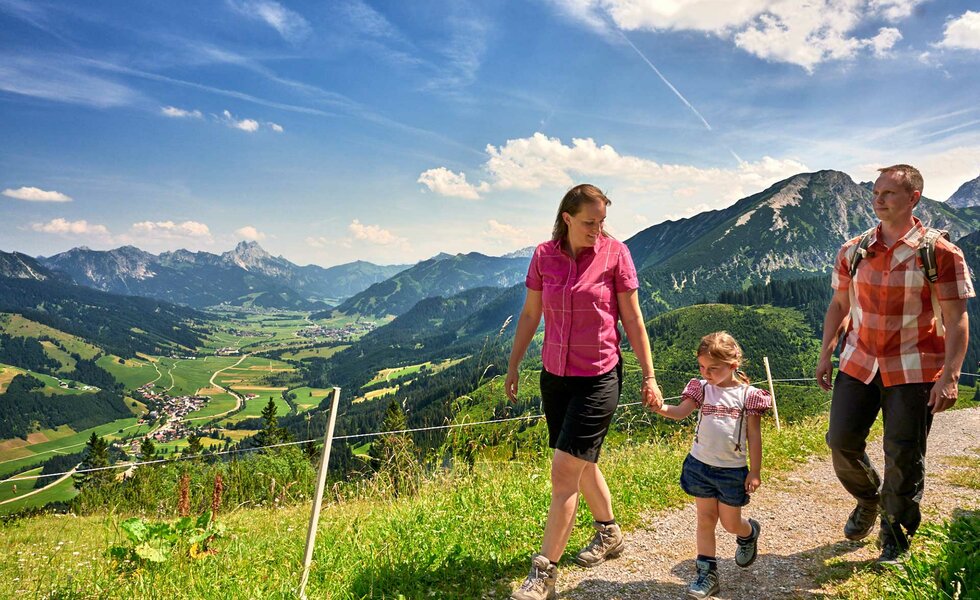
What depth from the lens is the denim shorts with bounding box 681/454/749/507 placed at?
3.68 metres

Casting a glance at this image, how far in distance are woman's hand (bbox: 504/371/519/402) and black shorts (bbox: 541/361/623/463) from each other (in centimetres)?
50

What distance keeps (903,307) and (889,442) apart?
100 centimetres

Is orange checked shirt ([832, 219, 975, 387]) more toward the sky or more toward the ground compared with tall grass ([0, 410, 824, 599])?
→ more toward the sky

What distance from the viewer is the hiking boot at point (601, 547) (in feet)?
13.8

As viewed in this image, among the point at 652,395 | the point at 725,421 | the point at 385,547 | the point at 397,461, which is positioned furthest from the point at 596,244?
the point at 397,461

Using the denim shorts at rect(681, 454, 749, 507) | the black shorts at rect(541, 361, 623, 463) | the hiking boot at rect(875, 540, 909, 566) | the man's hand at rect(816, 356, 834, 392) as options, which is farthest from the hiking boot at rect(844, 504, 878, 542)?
the black shorts at rect(541, 361, 623, 463)

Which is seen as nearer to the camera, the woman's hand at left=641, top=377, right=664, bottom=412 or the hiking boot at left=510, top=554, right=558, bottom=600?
the hiking boot at left=510, top=554, right=558, bottom=600

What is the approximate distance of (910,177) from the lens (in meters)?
3.75

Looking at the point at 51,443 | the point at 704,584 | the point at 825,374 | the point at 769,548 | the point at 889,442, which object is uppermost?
the point at 825,374

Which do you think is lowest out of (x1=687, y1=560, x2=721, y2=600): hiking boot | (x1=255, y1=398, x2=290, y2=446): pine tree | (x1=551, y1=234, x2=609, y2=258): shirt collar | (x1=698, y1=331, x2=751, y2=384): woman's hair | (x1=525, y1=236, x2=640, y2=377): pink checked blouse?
(x1=255, y1=398, x2=290, y2=446): pine tree

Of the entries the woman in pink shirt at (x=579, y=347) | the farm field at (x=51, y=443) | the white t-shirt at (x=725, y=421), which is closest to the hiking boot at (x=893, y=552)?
the white t-shirt at (x=725, y=421)

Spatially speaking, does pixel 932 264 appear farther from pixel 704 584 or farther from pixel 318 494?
pixel 318 494

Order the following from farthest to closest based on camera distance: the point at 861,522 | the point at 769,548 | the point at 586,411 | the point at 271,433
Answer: the point at 271,433 < the point at 769,548 < the point at 861,522 < the point at 586,411

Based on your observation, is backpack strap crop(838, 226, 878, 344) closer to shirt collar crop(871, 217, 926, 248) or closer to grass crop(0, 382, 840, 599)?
shirt collar crop(871, 217, 926, 248)
